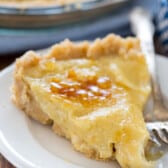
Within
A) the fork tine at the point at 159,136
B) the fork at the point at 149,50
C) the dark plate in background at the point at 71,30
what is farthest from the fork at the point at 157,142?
the dark plate in background at the point at 71,30

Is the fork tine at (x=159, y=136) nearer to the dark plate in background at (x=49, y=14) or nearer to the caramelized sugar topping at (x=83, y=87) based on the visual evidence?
the caramelized sugar topping at (x=83, y=87)

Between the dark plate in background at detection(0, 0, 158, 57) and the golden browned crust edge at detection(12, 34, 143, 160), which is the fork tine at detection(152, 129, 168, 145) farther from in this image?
the dark plate in background at detection(0, 0, 158, 57)

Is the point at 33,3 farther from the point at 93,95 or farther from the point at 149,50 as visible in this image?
the point at 93,95

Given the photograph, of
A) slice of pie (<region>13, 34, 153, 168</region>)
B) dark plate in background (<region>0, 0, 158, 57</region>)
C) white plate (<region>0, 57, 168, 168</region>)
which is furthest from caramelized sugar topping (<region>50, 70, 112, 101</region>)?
dark plate in background (<region>0, 0, 158, 57</region>)

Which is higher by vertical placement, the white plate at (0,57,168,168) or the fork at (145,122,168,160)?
the fork at (145,122,168,160)

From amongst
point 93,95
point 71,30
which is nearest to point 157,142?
point 93,95

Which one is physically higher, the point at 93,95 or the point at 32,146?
the point at 93,95

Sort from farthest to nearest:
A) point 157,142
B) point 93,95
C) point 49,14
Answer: point 49,14, point 93,95, point 157,142

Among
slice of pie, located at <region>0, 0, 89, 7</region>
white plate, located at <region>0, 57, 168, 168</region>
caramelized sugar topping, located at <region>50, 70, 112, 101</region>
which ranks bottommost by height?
white plate, located at <region>0, 57, 168, 168</region>
